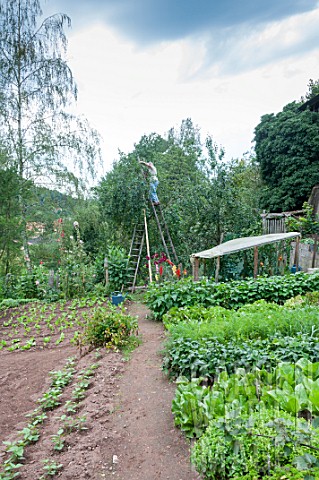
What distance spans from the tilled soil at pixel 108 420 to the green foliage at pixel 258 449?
0.43 metres

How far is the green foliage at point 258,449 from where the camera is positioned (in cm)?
178

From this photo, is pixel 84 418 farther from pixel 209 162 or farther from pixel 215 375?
pixel 209 162

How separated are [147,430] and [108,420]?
0.39 meters

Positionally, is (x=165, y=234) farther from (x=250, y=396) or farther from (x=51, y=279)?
(x=250, y=396)

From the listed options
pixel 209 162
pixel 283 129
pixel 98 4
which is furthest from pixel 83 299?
pixel 283 129

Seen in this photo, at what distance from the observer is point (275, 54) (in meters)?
6.94

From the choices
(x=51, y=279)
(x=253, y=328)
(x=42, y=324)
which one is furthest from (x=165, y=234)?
(x=253, y=328)

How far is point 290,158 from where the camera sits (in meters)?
18.6

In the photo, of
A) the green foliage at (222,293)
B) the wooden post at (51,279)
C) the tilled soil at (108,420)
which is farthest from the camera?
the wooden post at (51,279)

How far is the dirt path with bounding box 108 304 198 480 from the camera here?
8.02ft

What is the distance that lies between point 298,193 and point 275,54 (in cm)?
1232

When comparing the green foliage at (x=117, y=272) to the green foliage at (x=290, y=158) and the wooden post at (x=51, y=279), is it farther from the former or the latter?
the green foliage at (x=290, y=158)

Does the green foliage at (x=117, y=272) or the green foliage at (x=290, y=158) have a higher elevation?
the green foliage at (x=290, y=158)

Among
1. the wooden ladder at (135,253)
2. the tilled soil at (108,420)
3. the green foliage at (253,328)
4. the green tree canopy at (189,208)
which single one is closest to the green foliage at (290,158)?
the green tree canopy at (189,208)
